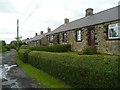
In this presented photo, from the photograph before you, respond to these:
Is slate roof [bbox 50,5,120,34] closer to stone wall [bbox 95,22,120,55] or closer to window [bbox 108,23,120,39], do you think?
window [bbox 108,23,120,39]

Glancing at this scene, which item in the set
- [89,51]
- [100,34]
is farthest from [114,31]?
[89,51]

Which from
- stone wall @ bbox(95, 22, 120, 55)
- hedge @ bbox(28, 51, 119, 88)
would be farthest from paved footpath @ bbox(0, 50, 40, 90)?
stone wall @ bbox(95, 22, 120, 55)

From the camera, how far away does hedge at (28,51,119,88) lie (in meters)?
7.75

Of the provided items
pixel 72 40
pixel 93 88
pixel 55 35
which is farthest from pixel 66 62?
pixel 55 35

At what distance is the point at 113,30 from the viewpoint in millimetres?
22031

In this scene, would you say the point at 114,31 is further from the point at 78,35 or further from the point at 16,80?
the point at 16,80

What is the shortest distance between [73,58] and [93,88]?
2.84m

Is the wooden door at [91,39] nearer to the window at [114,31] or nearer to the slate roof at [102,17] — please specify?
the slate roof at [102,17]

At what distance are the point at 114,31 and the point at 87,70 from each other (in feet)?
45.1

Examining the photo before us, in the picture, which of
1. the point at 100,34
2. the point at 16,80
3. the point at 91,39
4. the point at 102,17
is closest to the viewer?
the point at 16,80

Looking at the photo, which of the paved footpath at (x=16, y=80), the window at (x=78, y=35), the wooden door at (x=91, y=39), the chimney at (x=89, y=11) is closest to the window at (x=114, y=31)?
the wooden door at (x=91, y=39)

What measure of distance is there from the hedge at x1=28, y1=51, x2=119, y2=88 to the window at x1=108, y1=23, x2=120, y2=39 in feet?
32.5

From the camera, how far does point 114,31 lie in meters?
21.9

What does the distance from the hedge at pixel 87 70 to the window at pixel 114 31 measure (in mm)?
9907
